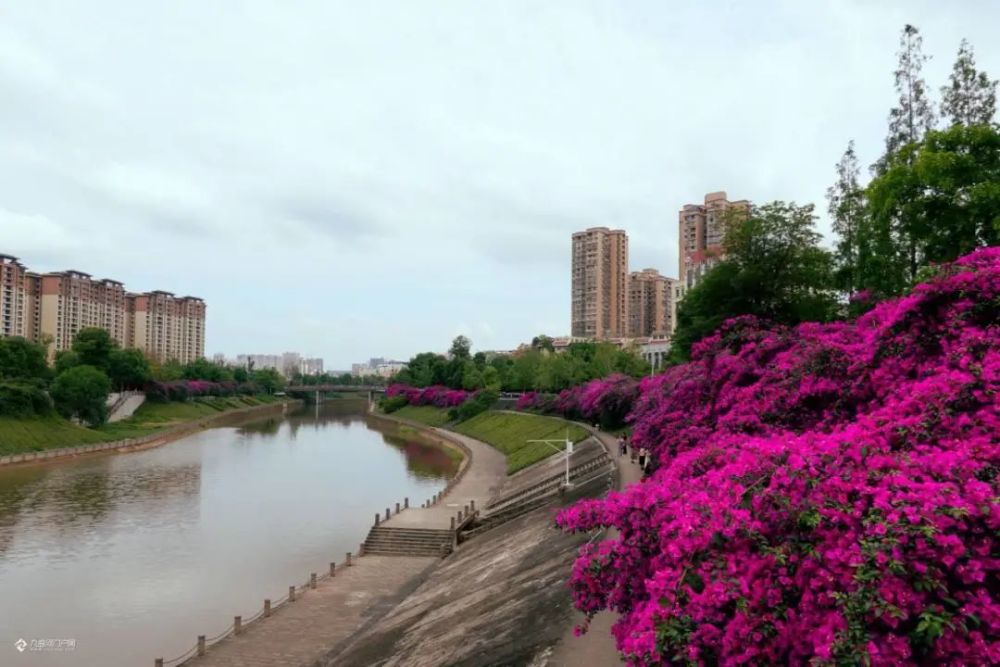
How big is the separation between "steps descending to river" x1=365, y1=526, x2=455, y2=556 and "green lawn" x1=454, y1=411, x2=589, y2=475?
1547 centimetres

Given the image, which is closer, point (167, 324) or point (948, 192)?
point (948, 192)

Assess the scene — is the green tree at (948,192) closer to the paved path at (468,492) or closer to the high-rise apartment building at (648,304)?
the paved path at (468,492)

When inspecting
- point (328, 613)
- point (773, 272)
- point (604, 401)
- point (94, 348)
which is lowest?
point (328, 613)

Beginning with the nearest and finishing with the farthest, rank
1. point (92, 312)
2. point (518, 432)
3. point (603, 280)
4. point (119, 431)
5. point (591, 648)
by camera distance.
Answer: point (591, 648)
point (518, 432)
point (119, 431)
point (92, 312)
point (603, 280)

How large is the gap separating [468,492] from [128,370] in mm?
56408

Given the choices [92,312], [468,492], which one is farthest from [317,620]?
[92,312]

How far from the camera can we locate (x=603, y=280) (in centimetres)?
13088

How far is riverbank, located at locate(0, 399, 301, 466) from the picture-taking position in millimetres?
49094

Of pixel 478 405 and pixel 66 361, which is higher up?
pixel 66 361

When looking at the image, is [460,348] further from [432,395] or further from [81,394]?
[81,394]

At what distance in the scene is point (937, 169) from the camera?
55.7 feet

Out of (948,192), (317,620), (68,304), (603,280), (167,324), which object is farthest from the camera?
(167,324)

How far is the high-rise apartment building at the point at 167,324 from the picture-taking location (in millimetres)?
138625

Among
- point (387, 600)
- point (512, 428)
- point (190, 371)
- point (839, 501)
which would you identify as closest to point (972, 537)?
point (839, 501)
